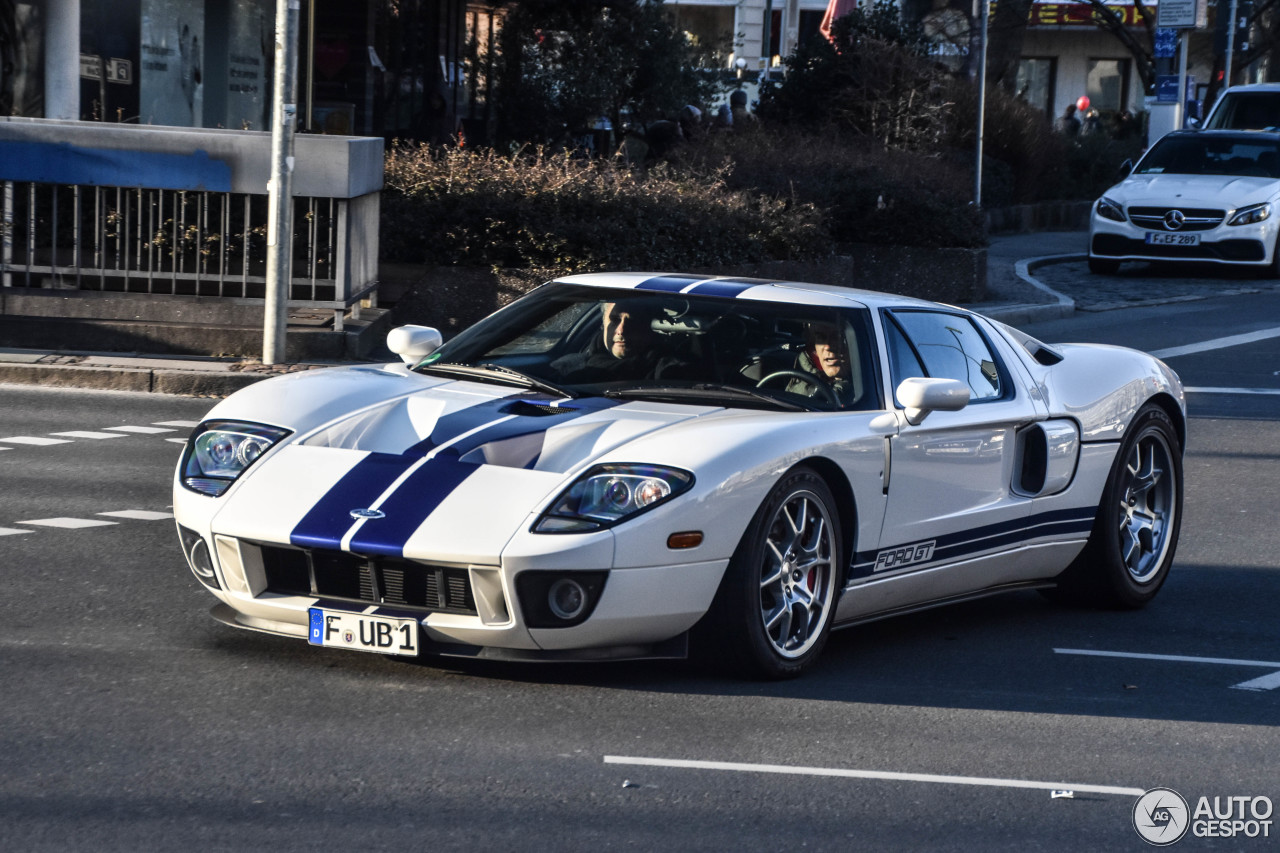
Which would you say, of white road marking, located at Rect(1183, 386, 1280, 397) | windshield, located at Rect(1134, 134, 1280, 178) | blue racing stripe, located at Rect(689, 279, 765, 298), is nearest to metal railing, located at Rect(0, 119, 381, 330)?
white road marking, located at Rect(1183, 386, 1280, 397)

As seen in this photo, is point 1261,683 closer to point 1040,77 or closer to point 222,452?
point 222,452

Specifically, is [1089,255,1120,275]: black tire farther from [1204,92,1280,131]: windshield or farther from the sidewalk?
the sidewalk

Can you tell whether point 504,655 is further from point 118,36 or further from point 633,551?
point 118,36

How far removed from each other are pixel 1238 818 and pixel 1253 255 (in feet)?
64.8

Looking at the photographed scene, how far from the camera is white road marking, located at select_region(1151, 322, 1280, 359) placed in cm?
1650

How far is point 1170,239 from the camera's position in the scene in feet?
75.6

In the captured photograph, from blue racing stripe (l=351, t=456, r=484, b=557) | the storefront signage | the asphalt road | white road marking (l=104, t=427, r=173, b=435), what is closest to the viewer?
the asphalt road

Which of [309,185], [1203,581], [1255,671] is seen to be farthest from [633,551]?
[309,185]

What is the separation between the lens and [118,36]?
869 inches

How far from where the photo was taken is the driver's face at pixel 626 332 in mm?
6387

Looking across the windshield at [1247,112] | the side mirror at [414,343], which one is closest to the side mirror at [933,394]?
the side mirror at [414,343]

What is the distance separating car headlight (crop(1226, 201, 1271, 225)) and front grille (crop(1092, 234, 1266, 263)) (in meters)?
0.25

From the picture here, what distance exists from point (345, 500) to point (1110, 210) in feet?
63.4

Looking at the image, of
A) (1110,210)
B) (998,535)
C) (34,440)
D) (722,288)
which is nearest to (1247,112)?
(1110,210)
